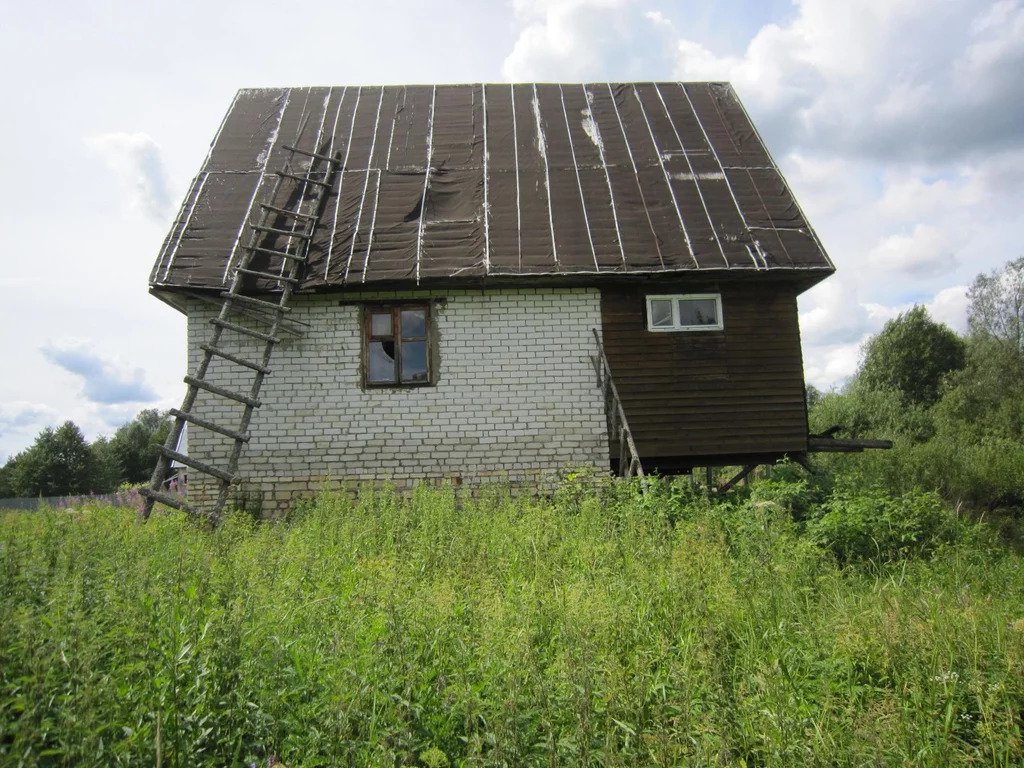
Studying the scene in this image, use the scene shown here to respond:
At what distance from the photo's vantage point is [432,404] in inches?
398

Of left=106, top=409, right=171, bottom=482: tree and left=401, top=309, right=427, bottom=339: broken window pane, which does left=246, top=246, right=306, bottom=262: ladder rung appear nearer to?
left=401, top=309, right=427, bottom=339: broken window pane

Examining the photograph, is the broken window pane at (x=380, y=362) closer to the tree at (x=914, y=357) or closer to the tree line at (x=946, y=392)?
the tree line at (x=946, y=392)

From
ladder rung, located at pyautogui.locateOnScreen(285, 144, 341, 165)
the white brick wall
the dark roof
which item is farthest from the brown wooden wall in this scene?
ladder rung, located at pyautogui.locateOnScreen(285, 144, 341, 165)

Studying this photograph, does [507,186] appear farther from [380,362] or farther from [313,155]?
[380,362]

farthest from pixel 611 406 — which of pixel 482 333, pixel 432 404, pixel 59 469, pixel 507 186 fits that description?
pixel 59 469

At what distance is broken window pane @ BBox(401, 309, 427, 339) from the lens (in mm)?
10367

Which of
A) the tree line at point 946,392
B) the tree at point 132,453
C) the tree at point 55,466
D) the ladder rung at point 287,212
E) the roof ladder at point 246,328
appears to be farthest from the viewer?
the tree at point 132,453

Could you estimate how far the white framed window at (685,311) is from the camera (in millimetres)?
10516

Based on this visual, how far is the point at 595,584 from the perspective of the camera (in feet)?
15.7

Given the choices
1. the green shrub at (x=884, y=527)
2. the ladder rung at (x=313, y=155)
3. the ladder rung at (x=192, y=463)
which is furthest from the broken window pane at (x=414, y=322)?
the green shrub at (x=884, y=527)

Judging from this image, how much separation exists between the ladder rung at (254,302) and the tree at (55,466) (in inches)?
1095

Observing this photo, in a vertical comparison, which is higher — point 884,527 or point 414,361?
point 414,361

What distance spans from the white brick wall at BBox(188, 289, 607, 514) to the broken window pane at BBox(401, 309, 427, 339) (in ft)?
0.78

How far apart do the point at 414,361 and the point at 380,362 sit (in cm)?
49
